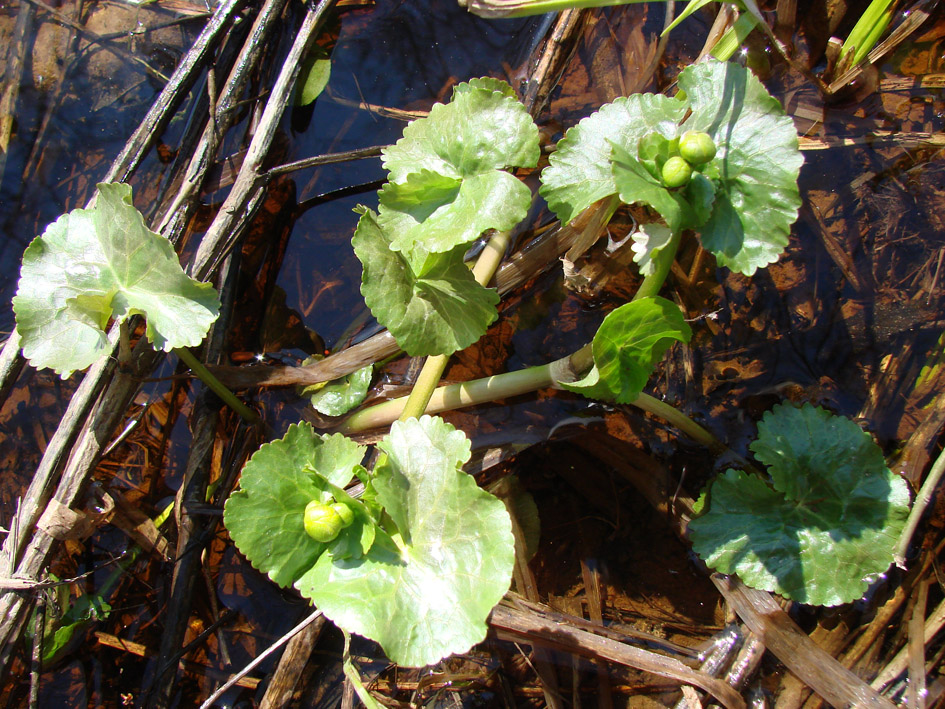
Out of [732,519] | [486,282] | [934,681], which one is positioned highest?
[486,282]

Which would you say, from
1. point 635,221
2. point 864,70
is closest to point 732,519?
point 635,221

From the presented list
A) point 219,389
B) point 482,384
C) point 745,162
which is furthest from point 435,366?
point 745,162

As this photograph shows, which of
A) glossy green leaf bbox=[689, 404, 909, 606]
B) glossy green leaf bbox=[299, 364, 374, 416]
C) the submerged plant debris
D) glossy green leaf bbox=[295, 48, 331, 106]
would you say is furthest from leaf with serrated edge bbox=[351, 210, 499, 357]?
glossy green leaf bbox=[295, 48, 331, 106]

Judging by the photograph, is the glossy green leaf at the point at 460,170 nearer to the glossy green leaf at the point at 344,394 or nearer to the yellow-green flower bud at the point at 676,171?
the yellow-green flower bud at the point at 676,171

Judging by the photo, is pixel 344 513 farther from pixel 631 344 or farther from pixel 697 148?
pixel 697 148

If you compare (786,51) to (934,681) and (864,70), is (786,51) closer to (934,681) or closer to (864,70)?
(864,70)

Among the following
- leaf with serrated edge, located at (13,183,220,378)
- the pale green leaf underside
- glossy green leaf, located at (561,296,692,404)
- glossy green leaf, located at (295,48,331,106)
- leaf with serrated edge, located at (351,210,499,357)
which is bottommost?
glossy green leaf, located at (561,296,692,404)

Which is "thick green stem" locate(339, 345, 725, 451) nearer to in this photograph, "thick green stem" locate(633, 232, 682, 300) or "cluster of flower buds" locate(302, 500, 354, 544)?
"thick green stem" locate(633, 232, 682, 300)

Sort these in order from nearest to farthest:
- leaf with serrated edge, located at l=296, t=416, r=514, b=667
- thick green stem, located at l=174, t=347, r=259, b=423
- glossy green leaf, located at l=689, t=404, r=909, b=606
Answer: leaf with serrated edge, located at l=296, t=416, r=514, b=667, glossy green leaf, located at l=689, t=404, r=909, b=606, thick green stem, located at l=174, t=347, r=259, b=423
